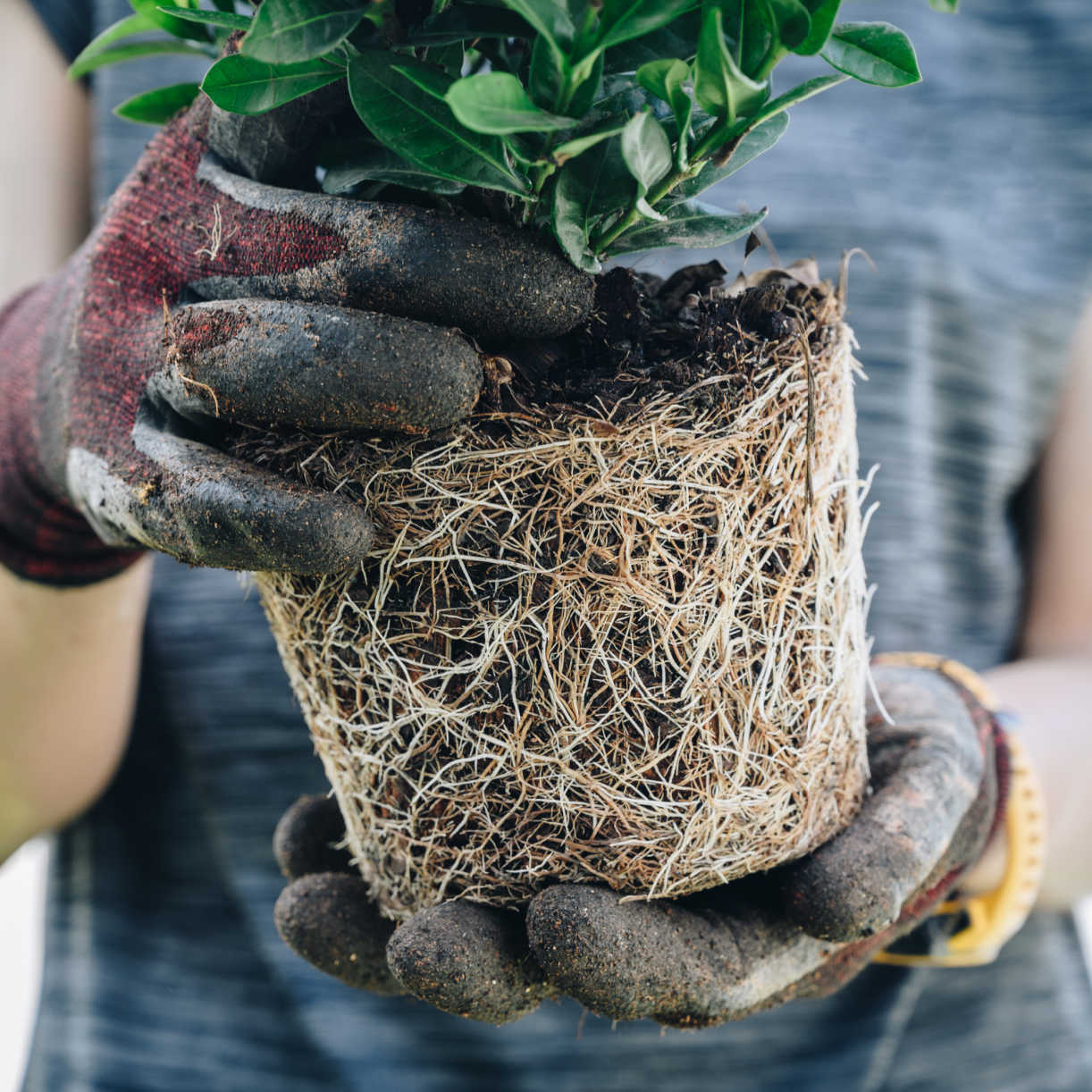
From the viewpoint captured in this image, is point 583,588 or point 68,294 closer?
point 583,588

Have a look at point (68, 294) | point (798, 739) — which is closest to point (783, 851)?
point (798, 739)

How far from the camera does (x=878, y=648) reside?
3.88 ft

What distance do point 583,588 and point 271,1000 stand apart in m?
Result: 0.84

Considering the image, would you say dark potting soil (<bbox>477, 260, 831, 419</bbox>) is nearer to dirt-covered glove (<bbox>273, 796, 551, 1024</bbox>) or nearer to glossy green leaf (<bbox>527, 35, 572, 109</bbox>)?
glossy green leaf (<bbox>527, 35, 572, 109</bbox>)

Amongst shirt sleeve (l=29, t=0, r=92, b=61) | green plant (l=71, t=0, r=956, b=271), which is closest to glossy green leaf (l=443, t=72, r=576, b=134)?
green plant (l=71, t=0, r=956, b=271)

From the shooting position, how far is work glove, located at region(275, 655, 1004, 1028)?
0.53m

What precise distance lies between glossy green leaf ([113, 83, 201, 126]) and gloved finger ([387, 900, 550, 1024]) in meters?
0.58

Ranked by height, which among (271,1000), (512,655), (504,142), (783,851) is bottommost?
(271,1000)

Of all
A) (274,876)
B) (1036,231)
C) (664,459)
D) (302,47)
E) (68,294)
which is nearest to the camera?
(302,47)

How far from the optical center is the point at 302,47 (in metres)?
0.42

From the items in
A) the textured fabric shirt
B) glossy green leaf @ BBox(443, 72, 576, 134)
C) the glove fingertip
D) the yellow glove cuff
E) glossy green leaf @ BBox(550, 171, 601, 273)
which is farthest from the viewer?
the textured fabric shirt

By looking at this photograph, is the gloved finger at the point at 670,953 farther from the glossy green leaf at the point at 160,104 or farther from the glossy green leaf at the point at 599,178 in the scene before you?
the glossy green leaf at the point at 160,104

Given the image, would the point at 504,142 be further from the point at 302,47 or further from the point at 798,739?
the point at 798,739

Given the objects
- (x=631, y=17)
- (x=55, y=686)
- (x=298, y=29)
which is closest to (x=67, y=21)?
(x=55, y=686)
